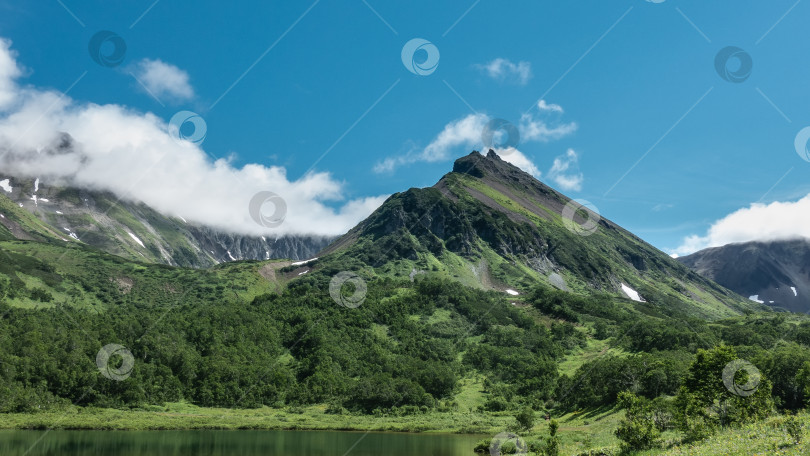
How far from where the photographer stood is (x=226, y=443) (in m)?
85.0

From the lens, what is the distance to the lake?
71750 millimetres

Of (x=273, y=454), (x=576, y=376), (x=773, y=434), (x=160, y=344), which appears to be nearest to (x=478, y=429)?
(x=576, y=376)

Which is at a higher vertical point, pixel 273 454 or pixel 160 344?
pixel 160 344

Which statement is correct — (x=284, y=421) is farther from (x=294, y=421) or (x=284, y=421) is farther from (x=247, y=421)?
(x=247, y=421)

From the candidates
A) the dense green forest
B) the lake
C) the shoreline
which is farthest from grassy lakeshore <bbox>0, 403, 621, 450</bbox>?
the lake

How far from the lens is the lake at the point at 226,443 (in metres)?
71.8

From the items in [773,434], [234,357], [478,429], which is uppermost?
[234,357]

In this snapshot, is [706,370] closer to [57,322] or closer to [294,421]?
[294,421]

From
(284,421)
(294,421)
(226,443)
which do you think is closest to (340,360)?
(294,421)

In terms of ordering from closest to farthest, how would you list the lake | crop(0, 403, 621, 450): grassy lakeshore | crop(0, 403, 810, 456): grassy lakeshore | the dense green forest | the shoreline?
the lake → crop(0, 403, 810, 456): grassy lakeshore → crop(0, 403, 621, 450): grassy lakeshore → the shoreline → the dense green forest

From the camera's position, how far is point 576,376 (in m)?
139

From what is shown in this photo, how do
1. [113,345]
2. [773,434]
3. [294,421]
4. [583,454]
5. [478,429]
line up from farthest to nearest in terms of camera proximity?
[113,345]
[294,421]
[478,429]
[583,454]
[773,434]

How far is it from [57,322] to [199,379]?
47979 mm

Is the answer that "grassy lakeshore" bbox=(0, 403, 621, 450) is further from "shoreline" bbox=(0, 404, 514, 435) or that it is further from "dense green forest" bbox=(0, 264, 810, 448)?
"dense green forest" bbox=(0, 264, 810, 448)
